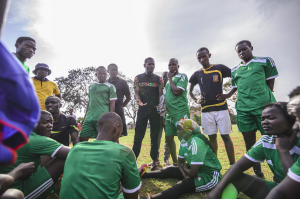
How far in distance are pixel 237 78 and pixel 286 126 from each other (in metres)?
1.92

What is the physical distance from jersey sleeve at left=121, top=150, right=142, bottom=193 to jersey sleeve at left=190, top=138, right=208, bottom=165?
114 cm

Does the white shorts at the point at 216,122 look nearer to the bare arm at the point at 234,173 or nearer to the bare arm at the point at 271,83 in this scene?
the bare arm at the point at 271,83

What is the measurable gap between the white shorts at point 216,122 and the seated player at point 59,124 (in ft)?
9.16

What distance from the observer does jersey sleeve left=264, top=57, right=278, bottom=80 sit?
10.0 feet

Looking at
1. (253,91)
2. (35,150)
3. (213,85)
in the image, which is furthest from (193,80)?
(35,150)

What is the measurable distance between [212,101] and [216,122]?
1.56ft

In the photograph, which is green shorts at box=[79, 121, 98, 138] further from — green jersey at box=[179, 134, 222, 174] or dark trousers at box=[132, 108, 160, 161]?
green jersey at box=[179, 134, 222, 174]

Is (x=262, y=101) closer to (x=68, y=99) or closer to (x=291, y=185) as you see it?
(x=291, y=185)

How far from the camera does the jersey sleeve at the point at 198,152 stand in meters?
2.41

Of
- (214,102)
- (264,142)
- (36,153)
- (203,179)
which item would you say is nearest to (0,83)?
(36,153)

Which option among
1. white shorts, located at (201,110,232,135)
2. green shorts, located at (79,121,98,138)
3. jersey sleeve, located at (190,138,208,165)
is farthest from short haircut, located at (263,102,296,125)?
green shorts, located at (79,121,98,138)

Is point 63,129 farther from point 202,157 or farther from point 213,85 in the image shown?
point 213,85

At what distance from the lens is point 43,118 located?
2.13 m

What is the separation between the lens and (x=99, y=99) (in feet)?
13.1
